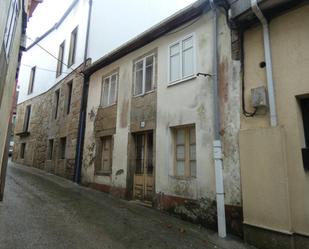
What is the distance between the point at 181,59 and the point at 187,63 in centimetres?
25

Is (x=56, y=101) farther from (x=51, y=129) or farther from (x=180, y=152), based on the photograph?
(x=180, y=152)

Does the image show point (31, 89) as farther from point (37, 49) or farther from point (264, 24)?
point (264, 24)

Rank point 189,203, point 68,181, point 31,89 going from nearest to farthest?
point 189,203
point 68,181
point 31,89

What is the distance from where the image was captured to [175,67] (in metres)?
7.51

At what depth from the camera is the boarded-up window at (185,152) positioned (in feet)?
22.1

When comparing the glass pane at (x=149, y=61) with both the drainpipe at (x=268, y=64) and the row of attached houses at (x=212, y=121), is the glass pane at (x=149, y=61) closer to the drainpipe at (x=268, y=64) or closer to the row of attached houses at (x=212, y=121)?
the row of attached houses at (x=212, y=121)

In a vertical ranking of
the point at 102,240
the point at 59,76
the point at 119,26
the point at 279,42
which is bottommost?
the point at 102,240

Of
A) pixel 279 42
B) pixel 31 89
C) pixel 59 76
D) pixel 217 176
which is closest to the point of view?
pixel 279 42

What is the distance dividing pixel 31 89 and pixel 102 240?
17215mm

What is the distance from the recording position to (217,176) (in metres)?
5.68

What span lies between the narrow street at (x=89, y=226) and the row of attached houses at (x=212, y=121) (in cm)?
51

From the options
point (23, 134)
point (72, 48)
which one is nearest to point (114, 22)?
point (72, 48)

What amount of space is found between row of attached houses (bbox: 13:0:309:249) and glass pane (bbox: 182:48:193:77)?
4 centimetres

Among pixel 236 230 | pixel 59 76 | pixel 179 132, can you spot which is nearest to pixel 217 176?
pixel 236 230
